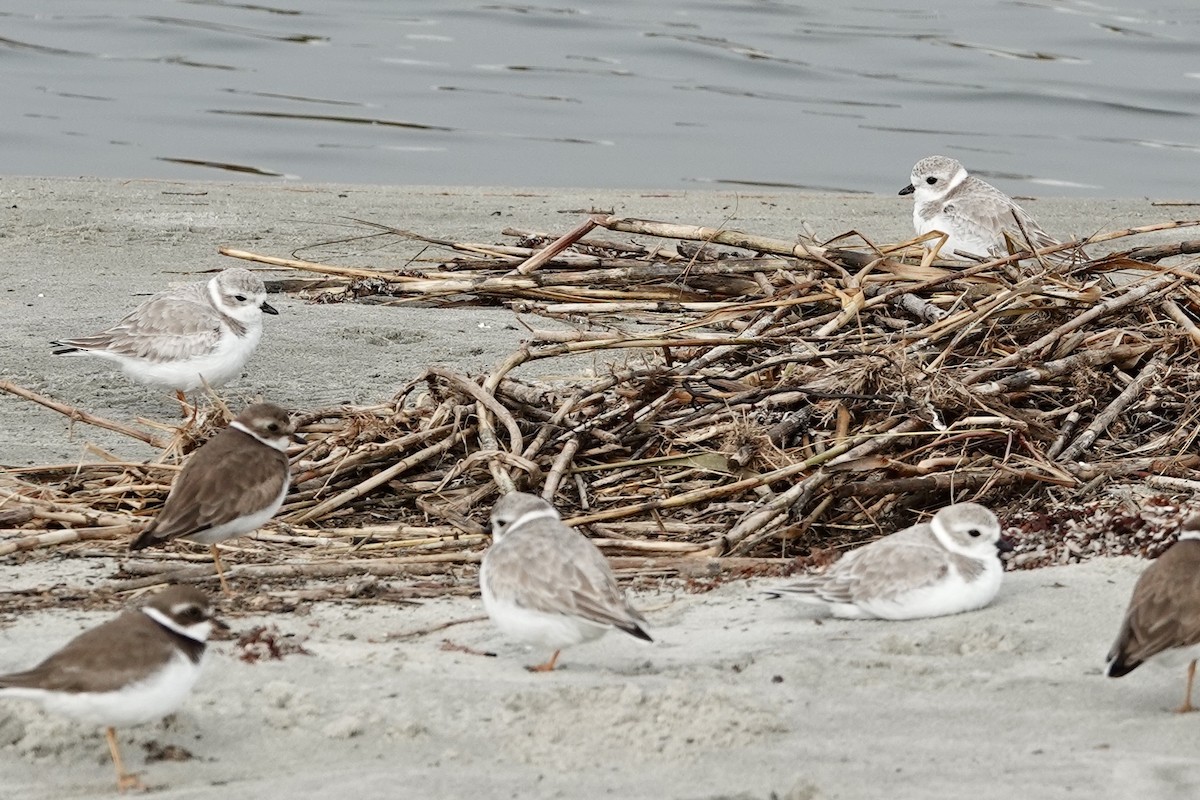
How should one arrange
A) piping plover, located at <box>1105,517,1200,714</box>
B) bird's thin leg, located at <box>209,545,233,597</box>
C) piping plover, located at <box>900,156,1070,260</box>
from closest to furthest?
piping plover, located at <box>1105,517,1200,714</box>
bird's thin leg, located at <box>209,545,233,597</box>
piping plover, located at <box>900,156,1070,260</box>

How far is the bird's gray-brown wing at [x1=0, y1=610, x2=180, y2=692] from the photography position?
12.9ft

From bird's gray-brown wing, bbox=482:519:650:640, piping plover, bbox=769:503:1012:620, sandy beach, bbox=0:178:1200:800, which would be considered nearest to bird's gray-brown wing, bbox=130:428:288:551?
sandy beach, bbox=0:178:1200:800

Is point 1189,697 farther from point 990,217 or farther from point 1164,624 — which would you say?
point 990,217

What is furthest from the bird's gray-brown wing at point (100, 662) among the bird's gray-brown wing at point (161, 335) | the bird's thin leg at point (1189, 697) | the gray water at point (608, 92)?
the gray water at point (608, 92)

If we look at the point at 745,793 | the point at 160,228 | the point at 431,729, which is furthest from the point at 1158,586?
the point at 160,228

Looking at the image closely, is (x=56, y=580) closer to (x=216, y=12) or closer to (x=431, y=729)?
(x=431, y=729)

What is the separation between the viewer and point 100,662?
3.98 meters

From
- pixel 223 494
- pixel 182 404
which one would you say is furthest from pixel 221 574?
pixel 182 404

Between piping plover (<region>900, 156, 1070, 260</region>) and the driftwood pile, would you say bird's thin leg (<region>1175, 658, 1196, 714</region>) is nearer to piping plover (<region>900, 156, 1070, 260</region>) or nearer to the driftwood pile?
the driftwood pile

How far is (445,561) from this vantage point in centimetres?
573

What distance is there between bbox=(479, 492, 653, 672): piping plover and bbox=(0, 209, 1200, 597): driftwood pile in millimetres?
817

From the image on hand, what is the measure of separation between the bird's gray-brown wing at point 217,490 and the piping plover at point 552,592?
1.02 meters

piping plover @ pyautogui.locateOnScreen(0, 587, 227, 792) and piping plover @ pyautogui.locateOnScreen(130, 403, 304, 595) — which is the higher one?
piping plover @ pyautogui.locateOnScreen(0, 587, 227, 792)

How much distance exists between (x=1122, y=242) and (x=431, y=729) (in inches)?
352
